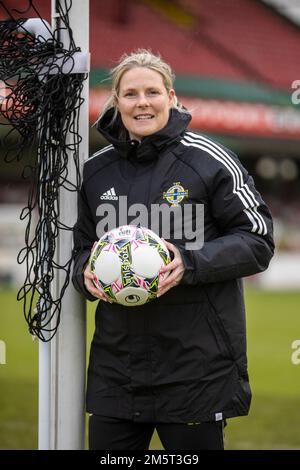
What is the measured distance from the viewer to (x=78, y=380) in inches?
132

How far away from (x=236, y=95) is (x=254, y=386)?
19097 mm

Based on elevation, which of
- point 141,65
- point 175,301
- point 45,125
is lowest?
point 175,301

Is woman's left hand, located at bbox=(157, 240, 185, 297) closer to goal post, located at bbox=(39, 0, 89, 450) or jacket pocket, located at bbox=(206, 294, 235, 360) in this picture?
jacket pocket, located at bbox=(206, 294, 235, 360)

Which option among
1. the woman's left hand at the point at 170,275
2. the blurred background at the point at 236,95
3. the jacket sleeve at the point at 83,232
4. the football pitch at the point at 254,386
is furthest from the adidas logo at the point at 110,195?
the blurred background at the point at 236,95

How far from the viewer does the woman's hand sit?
9.89ft

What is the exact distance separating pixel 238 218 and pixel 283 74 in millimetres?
25807

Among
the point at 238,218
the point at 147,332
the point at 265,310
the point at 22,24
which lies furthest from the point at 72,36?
the point at 265,310

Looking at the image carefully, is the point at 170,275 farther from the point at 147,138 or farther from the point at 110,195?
the point at 147,138

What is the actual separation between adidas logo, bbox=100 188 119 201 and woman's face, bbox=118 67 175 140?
25 centimetres

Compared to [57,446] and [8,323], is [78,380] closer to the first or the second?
[57,446]

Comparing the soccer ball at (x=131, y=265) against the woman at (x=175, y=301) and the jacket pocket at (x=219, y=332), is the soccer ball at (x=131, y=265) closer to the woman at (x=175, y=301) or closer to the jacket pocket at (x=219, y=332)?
the woman at (x=175, y=301)

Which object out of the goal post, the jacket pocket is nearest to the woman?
the jacket pocket

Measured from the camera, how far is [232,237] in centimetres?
300

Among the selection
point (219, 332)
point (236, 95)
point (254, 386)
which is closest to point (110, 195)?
point (219, 332)
